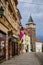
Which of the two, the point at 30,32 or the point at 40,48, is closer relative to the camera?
the point at 40,48

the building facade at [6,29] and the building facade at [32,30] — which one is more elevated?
the building facade at [32,30]

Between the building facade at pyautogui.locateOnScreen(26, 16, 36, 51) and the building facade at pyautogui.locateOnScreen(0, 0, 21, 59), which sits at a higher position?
the building facade at pyautogui.locateOnScreen(26, 16, 36, 51)

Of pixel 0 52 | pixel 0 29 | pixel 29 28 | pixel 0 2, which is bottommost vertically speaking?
pixel 0 52

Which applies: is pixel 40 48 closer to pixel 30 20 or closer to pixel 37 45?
pixel 37 45

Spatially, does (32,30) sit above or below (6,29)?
above

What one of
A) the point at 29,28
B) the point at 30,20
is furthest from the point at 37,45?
the point at 30,20

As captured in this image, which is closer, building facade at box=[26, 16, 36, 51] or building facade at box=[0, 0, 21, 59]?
building facade at box=[0, 0, 21, 59]

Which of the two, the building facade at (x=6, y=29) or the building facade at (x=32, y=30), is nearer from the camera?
the building facade at (x=6, y=29)

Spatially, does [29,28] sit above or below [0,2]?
above

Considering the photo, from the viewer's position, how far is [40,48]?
13425 cm

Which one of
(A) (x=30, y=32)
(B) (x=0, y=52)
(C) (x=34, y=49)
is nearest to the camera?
(B) (x=0, y=52)

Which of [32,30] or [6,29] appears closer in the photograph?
[6,29]

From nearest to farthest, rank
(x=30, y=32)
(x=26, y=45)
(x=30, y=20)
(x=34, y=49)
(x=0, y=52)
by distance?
1. (x=0, y=52)
2. (x=26, y=45)
3. (x=34, y=49)
4. (x=30, y=32)
5. (x=30, y=20)

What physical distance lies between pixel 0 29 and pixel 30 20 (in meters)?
131
